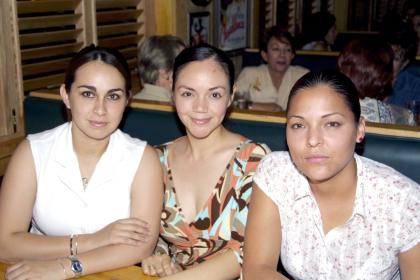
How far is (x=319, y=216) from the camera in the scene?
164 cm

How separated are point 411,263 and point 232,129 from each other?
3.47 feet

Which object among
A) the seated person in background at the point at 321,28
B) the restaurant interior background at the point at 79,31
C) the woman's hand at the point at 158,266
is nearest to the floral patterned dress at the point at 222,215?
the woman's hand at the point at 158,266

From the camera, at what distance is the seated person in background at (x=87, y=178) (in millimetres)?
1949

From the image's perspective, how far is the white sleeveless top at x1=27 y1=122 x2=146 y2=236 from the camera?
2.00 m

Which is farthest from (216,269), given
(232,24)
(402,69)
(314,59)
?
(232,24)

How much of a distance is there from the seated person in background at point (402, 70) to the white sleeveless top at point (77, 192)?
2.45 meters

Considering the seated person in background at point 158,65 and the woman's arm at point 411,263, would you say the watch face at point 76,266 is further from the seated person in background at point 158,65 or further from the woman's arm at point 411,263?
the seated person in background at point 158,65

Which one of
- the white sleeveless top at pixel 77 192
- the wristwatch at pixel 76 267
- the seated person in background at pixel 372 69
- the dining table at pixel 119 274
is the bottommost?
the dining table at pixel 119 274

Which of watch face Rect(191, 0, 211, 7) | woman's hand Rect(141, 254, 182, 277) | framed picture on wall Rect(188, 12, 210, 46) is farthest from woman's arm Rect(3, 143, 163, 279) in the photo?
watch face Rect(191, 0, 211, 7)

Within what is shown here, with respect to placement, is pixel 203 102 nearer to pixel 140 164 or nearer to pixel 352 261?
pixel 140 164

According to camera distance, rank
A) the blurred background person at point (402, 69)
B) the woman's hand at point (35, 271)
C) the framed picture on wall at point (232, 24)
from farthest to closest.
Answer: the framed picture on wall at point (232, 24) → the blurred background person at point (402, 69) → the woman's hand at point (35, 271)

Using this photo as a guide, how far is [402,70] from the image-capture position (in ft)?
13.4

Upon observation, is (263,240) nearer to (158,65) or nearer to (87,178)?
(87,178)

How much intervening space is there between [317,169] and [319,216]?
0.68ft
